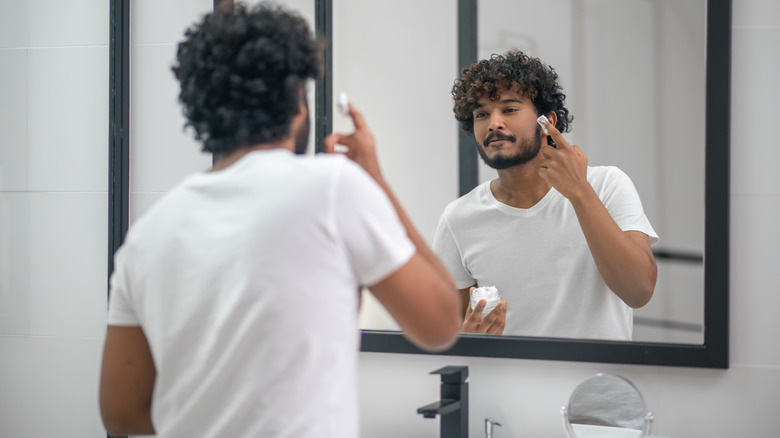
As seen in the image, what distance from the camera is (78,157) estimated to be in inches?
64.1

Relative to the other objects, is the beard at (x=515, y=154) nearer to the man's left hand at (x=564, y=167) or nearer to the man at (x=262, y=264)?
the man's left hand at (x=564, y=167)

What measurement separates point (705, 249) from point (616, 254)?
0.48ft

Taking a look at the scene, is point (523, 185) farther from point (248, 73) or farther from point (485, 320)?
point (248, 73)

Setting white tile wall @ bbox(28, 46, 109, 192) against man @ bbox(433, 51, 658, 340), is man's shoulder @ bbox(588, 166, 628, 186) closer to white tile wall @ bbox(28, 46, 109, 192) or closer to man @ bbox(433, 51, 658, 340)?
man @ bbox(433, 51, 658, 340)

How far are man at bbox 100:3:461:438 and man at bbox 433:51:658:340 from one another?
581 mm

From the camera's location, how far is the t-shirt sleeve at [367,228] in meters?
0.72

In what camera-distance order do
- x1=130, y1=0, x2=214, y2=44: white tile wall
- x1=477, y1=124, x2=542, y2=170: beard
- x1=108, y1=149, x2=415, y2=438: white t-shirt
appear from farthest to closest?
x1=130, y1=0, x2=214, y2=44: white tile wall, x1=477, y1=124, x2=542, y2=170: beard, x1=108, y1=149, x2=415, y2=438: white t-shirt

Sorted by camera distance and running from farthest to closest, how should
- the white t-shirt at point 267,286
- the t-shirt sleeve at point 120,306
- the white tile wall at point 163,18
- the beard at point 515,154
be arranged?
the white tile wall at point 163,18 → the beard at point 515,154 → the t-shirt sleeve at point 120,306 → the white t-shirt at point 267,286

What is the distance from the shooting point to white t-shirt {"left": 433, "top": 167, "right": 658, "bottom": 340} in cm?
131

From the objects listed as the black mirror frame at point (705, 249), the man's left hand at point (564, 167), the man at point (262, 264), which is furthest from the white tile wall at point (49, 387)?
the man's left hand at point (564, 167)

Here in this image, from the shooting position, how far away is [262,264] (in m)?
0.71

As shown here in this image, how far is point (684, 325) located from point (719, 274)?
10 cm

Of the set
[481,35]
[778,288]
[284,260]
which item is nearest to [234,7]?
[284,260]

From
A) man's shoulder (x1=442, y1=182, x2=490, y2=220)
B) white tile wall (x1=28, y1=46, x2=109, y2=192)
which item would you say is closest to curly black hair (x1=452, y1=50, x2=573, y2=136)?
man's shoulder (x1=442, y1=182, x2=490, y2=220)
